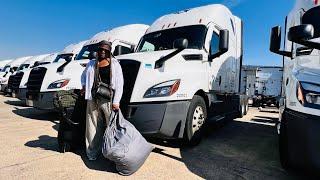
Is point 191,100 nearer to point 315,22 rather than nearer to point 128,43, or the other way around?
point 315,22

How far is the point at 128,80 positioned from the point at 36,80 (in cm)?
436

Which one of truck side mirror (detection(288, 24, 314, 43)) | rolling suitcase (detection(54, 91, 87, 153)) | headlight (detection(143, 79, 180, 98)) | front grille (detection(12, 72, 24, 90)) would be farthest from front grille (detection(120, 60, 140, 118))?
front grille (detection(12, 72, 24, 90))

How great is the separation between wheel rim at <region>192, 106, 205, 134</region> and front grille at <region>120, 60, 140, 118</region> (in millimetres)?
1255

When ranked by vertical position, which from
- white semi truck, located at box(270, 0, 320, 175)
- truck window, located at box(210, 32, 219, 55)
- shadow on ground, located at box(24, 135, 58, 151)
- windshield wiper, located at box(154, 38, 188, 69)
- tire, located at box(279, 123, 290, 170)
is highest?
truck window, located at box(210, 32, 219, 55)

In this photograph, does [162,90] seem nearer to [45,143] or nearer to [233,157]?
[233,157]

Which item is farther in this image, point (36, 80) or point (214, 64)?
point (36, 80)

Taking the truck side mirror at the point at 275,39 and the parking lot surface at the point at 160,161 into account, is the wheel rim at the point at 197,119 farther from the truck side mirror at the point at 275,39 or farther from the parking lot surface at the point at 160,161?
the truck side mirror at the point at 275,39

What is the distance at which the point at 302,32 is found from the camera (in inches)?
140

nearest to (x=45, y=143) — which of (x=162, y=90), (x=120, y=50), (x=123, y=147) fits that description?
(x=123, y=147)

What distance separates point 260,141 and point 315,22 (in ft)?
10.7

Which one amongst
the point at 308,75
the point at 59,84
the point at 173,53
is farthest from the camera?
the point at 59,84

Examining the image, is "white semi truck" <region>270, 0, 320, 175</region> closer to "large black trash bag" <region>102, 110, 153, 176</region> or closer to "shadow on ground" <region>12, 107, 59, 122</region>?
"large black trash bag" <region>102, 110, 153, 176</region>

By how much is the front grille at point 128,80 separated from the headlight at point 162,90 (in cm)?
33

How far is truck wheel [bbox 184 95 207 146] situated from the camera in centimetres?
→ 529
